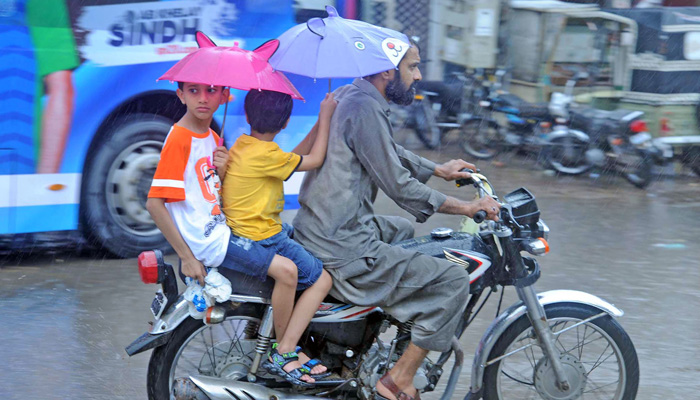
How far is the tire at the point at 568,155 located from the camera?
10055 mm

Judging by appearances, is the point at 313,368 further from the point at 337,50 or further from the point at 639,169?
the point at 639,169

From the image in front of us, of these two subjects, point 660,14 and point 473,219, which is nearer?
point 473,219

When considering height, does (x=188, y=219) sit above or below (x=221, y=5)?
below

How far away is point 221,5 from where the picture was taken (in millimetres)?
6305

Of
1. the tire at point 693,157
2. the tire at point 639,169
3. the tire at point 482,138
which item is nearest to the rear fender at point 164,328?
the tire at point 639,169

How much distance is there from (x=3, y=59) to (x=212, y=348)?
3.13m

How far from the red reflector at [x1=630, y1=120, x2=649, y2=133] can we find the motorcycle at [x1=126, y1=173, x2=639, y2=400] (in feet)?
21.4

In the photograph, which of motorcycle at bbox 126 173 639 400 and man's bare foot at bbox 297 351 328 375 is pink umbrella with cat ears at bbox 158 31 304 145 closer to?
motorcycle at bbox 126 173 639 400

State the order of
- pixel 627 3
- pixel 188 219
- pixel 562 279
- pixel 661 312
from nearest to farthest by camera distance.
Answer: pixel 188 219, pixel 661 312, pixel 562 279, pixel 627 3

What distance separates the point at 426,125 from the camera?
37.4 feet

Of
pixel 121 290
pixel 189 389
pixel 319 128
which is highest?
pixel 319 128

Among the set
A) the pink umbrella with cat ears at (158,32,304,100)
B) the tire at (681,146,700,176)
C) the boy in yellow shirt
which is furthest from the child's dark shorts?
the tire at (681,146,700,176)

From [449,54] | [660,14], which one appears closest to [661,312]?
[660,14]

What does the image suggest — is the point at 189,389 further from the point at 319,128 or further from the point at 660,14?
the point at 660,14
